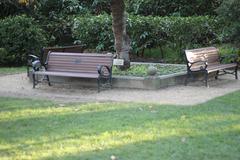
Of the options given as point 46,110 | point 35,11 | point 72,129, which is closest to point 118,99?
point 46,110

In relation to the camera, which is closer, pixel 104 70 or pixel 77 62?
pixel 104 70

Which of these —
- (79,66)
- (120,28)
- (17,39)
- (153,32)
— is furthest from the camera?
(153,32)

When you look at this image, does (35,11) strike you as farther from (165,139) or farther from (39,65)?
(165,139)

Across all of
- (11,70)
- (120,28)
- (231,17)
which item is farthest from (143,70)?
(11,70)

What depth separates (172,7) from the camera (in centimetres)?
2270

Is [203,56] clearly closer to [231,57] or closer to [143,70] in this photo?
[143,70]

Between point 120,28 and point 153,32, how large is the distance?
5.05m

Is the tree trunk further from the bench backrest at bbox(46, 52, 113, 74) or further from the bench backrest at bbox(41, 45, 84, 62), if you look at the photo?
the bench backrest at bbox(41, 45, 84, 62)

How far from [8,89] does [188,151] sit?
6904 mm

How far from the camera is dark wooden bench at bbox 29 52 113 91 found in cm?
1259

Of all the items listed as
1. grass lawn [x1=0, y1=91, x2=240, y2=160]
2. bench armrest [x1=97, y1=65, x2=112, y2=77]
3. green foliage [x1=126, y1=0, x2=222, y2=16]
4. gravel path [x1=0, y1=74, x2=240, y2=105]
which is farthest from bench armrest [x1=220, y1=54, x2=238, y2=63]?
grass lawn [x1=0, y1=91, x2=240, y2=160]

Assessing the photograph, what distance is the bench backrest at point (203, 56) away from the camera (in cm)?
1358

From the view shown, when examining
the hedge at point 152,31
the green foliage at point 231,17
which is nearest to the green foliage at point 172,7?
the hedge at point 152,31

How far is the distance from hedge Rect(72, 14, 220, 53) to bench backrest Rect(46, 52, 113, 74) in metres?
5.58
